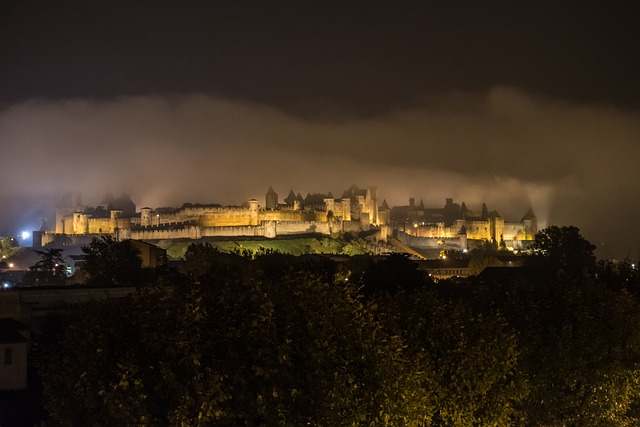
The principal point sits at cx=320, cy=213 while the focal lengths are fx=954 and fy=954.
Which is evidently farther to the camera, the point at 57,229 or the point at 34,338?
the point at 57,229

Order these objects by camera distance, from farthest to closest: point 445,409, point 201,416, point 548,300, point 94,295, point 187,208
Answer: point 187,208, point 94,295, point 548,300, point 445,409, point 201,416

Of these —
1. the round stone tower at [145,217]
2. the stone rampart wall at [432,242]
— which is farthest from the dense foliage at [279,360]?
the round stone tower at [145,217]

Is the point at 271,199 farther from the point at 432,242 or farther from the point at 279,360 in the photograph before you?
the point at 279,360

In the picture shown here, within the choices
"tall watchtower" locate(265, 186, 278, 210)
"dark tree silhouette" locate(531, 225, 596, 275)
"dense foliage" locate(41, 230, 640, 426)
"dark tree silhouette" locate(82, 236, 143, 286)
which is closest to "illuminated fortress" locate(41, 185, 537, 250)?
"tall watchtower" locate(265, 186, 278, 210)

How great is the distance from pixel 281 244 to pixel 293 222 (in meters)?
15.0

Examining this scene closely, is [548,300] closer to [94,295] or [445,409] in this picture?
[445,409]

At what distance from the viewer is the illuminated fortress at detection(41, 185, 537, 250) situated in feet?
506

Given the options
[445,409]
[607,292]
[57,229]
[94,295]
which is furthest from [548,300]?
[57,229]

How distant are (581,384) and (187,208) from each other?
138831 millimetres

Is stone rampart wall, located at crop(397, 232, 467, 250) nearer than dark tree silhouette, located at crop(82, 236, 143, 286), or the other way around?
dark tree silhouette, located at crop(82, 236, 143, 286)

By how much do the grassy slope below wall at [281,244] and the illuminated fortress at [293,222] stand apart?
6.13 metres

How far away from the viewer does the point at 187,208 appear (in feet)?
539

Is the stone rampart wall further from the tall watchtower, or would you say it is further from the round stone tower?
the round stone tower

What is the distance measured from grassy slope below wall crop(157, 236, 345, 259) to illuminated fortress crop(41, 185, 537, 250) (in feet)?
20.1
